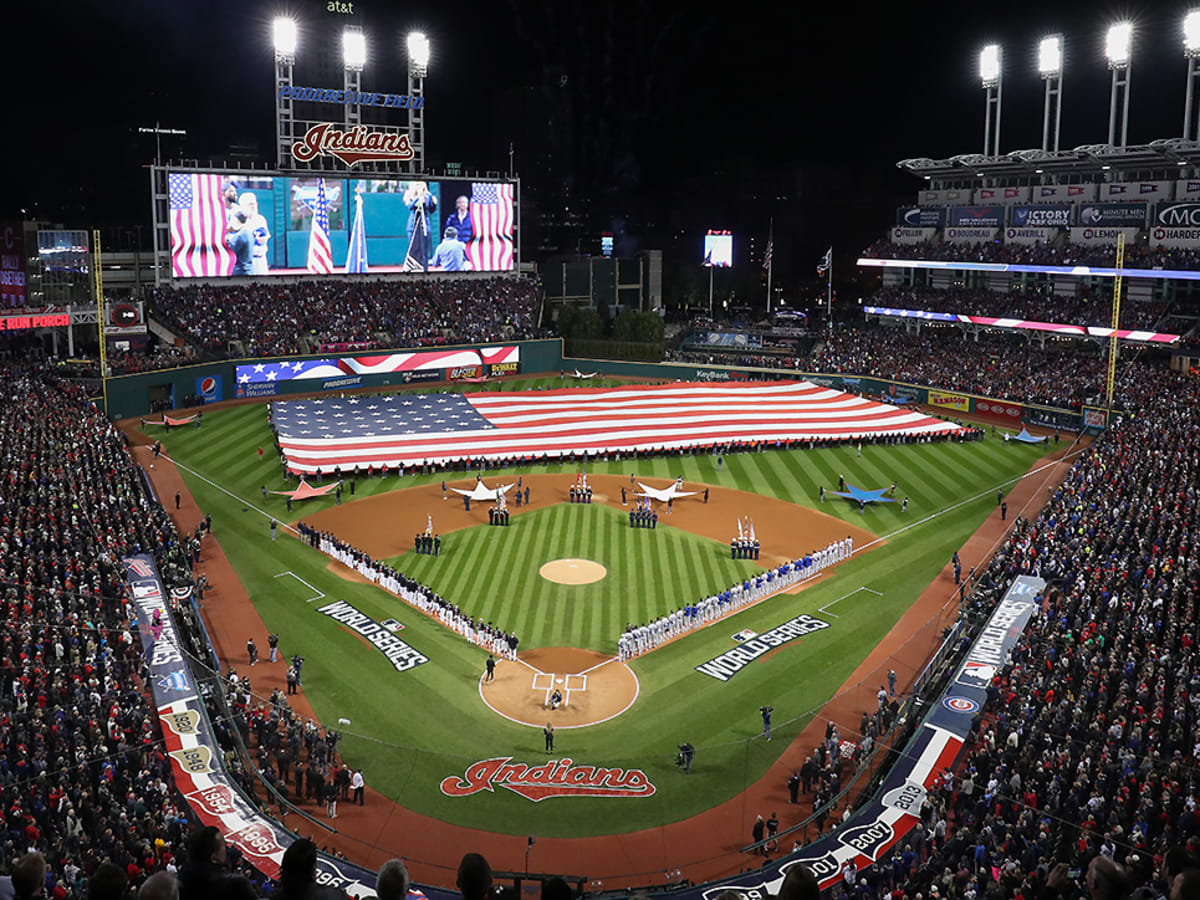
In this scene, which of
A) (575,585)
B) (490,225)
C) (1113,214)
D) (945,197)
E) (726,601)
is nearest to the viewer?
(726,601)

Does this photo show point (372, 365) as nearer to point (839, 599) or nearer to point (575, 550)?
point (575, 550)

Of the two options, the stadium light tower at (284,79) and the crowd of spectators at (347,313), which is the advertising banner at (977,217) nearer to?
the crowd of spectators at (347,313)

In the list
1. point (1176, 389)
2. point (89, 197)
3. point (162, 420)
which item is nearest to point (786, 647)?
point (1176, 389)

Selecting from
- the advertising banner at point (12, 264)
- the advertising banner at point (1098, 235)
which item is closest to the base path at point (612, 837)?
the advertising banner at point (1098, 235)

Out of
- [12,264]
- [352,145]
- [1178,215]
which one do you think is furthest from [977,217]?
[12,264]

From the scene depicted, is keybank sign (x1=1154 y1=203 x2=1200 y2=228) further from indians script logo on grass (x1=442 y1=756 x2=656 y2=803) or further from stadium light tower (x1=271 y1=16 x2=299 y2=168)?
stadium light tower (x1=271 y1=16 x2=299 y2=168)

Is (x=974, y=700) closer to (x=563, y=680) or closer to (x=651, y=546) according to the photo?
(x=563, y=680)
